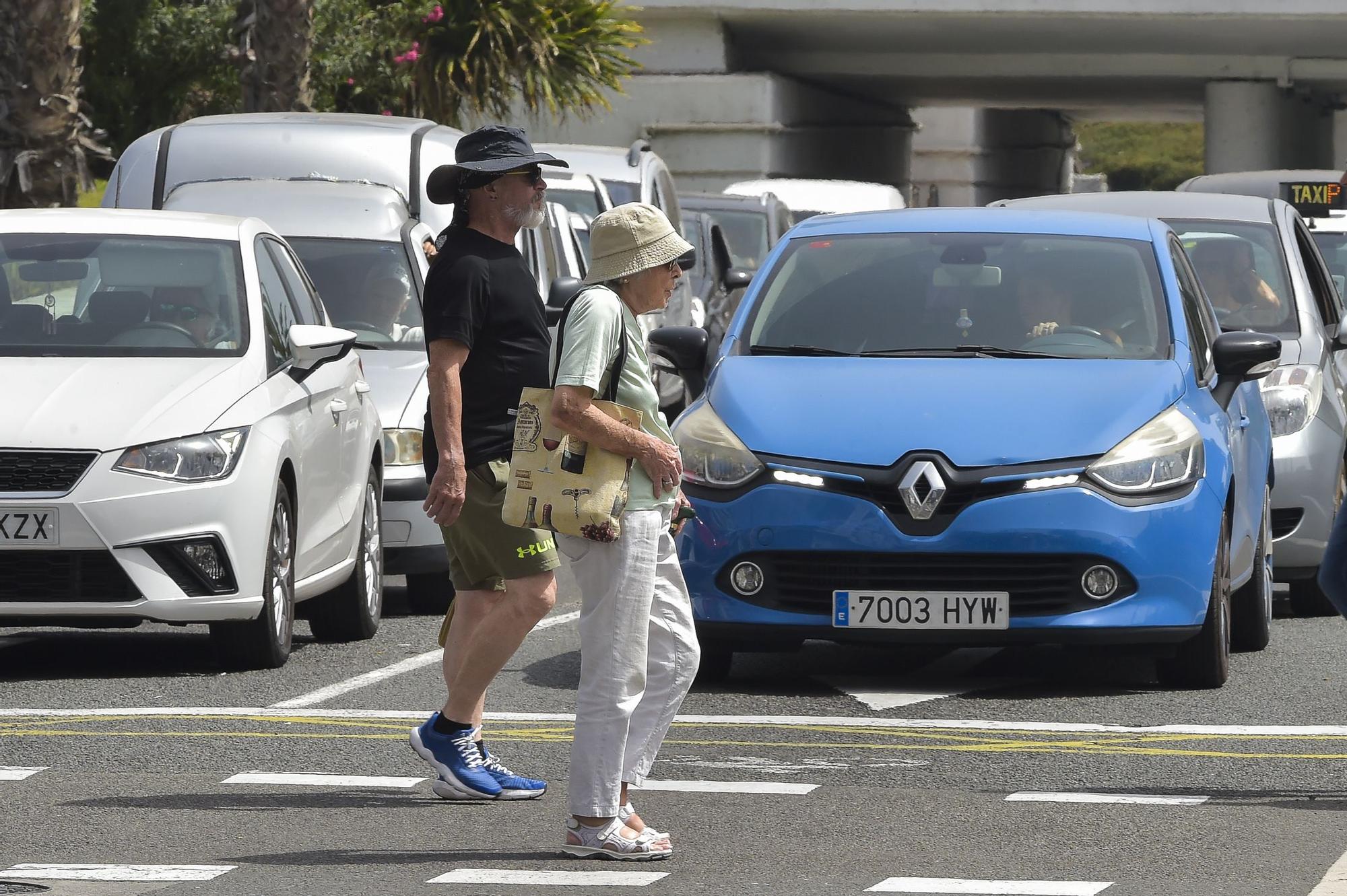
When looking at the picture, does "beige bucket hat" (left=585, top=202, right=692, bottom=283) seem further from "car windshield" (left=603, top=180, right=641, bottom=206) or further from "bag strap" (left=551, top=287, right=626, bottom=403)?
"car windshield" (left=603, top=180, right=641, bottom=206)

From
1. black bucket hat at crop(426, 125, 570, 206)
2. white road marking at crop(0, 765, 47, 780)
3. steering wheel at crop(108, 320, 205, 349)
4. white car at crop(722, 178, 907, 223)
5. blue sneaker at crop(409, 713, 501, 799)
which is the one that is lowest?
white car at crop(722, 178, 907, 223)

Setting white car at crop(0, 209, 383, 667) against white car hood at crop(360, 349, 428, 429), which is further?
white car hood at crop(360, 349, 428, 429)

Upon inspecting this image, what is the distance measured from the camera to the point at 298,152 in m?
14.8

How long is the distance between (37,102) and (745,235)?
8408 millimetres

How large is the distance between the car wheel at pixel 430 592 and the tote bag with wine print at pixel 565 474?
19.1ft

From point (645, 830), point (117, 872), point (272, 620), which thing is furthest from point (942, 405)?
point (117, 872)

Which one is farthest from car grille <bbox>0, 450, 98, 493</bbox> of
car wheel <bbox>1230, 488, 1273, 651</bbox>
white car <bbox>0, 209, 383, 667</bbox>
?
car wheel <bbox>1230, 488, 1273, 651</bbox>

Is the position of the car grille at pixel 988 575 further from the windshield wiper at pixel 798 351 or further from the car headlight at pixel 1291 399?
the car headlight at pixel 1291 399

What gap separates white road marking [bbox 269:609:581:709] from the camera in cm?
895

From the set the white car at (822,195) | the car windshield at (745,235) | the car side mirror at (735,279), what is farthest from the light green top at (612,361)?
the white car at (822,195)

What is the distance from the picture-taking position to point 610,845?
6211 mm

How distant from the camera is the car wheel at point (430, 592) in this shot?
1222 cm

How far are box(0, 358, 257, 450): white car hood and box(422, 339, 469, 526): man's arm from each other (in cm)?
253

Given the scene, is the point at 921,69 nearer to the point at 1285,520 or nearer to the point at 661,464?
the point at 1285,520
